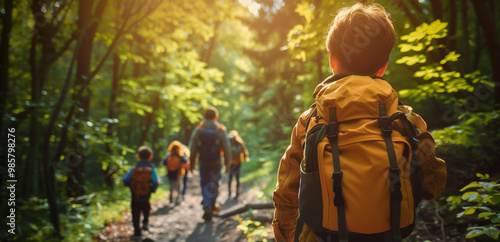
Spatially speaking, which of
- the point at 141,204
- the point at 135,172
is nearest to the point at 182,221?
the point at 141,204

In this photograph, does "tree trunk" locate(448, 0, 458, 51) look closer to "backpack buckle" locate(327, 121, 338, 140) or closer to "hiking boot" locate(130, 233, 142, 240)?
"backpack buckle" locate(327, 121, 338, 140)

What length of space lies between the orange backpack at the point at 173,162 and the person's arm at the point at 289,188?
22.6 ft

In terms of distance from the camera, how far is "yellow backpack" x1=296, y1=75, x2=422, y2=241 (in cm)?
108

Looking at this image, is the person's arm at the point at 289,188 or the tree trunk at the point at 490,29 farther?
the tree trunk at the point at 490,29

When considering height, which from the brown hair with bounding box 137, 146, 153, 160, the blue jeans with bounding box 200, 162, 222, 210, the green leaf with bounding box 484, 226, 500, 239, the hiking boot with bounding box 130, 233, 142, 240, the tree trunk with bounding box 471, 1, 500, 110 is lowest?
the hiking boot with bounding box 130, 233, 142, 240

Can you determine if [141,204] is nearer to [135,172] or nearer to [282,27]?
[135,172]

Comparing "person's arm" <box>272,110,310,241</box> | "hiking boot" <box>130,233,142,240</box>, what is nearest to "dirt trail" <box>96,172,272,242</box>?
"hiking boot" <box>130,233,142,240</box>

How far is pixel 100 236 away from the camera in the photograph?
211 inches

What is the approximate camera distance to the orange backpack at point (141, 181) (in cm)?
528

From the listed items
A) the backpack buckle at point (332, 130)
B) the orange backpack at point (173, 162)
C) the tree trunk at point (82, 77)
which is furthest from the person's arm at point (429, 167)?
the orange backpack at point (173, 162)

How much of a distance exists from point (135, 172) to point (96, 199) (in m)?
2.59

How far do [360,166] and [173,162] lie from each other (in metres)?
7.51

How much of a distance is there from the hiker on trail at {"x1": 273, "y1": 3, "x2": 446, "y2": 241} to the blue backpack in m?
4.70

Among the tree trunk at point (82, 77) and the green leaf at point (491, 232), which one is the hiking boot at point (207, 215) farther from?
the green leaf at point (491, 232)
